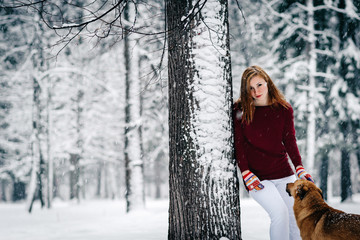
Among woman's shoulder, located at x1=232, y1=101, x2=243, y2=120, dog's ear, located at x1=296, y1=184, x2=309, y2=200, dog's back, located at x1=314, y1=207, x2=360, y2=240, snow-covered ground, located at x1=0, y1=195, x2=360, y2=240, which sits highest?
woman's shoulder, located at x1=232, y1=101, x2=243, y2=120

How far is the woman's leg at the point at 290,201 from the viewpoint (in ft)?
11.1

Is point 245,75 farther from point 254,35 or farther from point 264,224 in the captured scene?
point 254,35

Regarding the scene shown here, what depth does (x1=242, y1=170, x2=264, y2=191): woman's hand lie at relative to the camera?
3.16 metres

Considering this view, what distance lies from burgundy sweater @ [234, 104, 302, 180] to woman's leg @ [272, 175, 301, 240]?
6cm

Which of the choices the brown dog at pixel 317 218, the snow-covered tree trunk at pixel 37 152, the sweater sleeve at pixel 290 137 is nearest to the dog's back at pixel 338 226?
the brown dog at pixel 317 218

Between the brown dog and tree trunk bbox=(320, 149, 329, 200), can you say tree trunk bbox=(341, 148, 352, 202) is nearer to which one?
tree trunk bbox=(320, 149, 329, 200)

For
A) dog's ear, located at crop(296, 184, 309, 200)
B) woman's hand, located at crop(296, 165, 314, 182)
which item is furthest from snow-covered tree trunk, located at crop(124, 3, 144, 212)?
dog's ear, located at crop(296, 184, 309, 200)

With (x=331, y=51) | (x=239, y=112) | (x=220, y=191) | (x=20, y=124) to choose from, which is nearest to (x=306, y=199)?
(x=220, y=191)

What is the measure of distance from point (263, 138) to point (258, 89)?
564mm

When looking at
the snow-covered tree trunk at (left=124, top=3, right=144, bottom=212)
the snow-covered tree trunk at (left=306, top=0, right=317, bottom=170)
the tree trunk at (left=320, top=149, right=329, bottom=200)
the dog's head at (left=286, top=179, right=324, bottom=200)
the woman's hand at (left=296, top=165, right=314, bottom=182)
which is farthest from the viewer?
the tree trunk at (left=320, top=149, right=329, bottom=200)

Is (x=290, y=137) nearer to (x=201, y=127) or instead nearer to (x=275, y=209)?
(x=275, y=209)

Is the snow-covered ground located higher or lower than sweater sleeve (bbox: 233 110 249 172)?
lower

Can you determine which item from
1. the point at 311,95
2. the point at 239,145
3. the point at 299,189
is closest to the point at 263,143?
the point at 239,145

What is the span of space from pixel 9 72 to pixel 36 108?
3.95 metres
